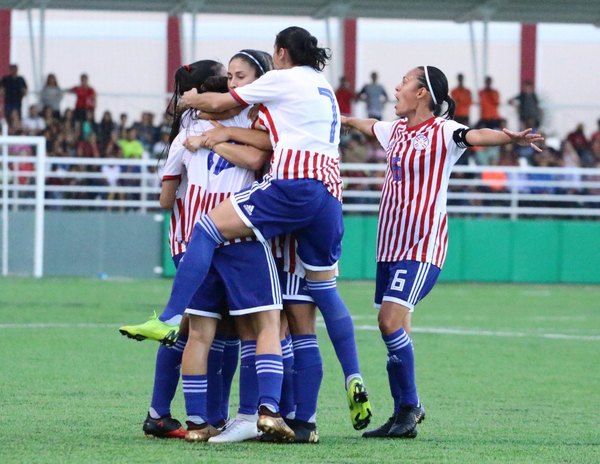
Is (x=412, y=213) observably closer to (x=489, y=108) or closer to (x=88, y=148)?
(x=88, y=148)

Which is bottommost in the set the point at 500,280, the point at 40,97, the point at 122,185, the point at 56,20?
the point at 500,280

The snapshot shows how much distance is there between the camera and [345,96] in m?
26.3

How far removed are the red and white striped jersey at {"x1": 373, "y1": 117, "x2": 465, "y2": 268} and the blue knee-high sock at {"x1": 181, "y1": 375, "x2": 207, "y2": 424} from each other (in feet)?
4.58

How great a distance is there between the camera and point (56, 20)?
33031mm

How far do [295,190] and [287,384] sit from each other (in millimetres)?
1011

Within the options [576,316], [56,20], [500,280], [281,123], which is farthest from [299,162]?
[56,20]

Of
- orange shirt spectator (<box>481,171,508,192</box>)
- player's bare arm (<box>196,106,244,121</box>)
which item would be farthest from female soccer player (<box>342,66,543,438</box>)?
orange shirt spectator (<box>481,171,508,192</box>)

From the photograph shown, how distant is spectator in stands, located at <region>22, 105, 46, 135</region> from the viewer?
79.7ft

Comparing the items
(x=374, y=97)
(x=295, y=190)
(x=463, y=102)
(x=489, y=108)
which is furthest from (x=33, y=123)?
(x=295, y=190)

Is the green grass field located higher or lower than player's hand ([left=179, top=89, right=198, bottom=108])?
lower

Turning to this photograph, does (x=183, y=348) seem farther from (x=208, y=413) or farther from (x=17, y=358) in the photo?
(x=17, y=358)

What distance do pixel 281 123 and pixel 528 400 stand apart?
10.0ft

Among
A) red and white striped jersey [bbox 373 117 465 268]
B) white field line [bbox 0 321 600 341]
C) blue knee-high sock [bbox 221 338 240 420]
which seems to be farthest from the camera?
white field line [bbox 0 321 600 341]

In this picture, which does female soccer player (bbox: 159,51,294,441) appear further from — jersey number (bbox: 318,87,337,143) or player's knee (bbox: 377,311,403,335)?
player's knee (bbox: 377,311,403,335)
